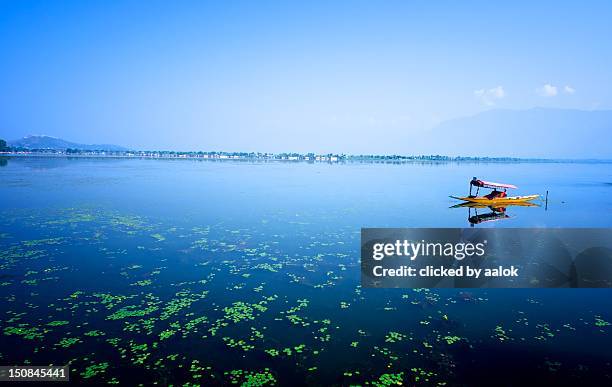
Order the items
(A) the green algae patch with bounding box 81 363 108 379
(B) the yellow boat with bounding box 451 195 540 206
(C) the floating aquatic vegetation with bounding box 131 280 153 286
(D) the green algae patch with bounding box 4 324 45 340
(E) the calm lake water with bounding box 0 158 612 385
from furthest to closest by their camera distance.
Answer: (B) the yellow boat with bounding box 451 195 540 206 < (C) the floating aquatic vegetation with bounding box 131 280 153 286 < (D) the green algae patch with bounding box 4 324 45 340 < (E) the calm lake water with bounding box 0 158 612 385 < (A) the green algae patch with bounding box 81 363 108 379

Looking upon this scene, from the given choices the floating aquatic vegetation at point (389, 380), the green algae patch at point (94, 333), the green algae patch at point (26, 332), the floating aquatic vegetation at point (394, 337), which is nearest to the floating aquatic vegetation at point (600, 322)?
the floating aquatic vegetation at point (394, 337)

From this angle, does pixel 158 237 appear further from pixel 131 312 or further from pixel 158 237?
pixel 131 312

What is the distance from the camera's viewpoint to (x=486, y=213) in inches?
1245

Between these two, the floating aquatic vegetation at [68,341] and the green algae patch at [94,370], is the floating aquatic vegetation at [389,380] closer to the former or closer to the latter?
the green algae patch at [94,370]

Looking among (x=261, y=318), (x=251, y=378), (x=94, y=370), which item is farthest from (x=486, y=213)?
(x=94, y=370)

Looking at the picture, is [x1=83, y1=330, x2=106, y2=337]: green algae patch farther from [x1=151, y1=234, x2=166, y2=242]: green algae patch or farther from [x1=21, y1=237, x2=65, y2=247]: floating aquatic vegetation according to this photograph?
[x1=21, y1=237, x2=65, y2=247]: floating aquatic vegetation

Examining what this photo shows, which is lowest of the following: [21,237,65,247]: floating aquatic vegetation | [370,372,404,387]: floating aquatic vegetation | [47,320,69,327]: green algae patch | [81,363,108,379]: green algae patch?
[370,372,404,387]: floating aquatic vegetation

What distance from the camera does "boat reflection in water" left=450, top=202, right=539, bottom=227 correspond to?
92.0ft

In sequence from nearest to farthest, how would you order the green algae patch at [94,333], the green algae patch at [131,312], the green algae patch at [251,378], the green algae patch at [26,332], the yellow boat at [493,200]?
1. the green algae patch at [251,378]
2. the green algae patch at [26,332]
3. the green algae patch at [94,333]
4. the green algae patch at [131,312]
5. the yellow boat at [493,200]

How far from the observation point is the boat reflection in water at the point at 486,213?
92.0ft

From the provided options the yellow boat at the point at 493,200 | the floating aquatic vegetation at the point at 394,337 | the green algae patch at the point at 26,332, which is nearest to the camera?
the green algae patch at the point at 26,332

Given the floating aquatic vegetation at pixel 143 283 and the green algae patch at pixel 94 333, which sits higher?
the floating aquatic vegetation at pixel 143 283

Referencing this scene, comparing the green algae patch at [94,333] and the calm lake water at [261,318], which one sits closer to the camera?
the calm lake water at [261,318]

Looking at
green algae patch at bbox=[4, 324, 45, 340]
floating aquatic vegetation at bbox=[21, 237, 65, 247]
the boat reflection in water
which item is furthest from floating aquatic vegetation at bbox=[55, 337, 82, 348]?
the boat reflection in water
